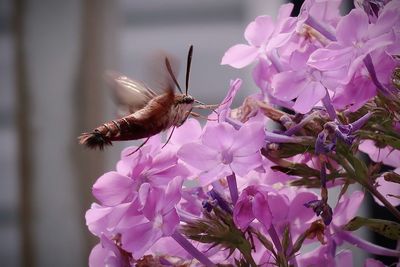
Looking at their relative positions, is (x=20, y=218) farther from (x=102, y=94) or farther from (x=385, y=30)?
(x=385, y=30)

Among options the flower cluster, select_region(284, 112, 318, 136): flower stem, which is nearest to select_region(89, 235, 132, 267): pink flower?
the flower cluster

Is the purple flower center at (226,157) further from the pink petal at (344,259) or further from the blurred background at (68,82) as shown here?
the blurred background at (68,82)

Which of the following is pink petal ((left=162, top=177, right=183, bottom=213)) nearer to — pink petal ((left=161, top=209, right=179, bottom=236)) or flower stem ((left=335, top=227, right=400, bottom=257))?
pink petal ((left=161, top=209, right=179, bottom=236))

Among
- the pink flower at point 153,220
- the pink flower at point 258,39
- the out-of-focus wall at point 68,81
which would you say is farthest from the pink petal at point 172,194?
the out-of-focus wall at point 68,81

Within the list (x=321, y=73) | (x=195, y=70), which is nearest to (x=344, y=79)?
(x=321, y=73)

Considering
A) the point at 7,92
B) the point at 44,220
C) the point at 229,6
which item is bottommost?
the point at 44,220

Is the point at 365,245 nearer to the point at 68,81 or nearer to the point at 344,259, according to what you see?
the point at 344,259
